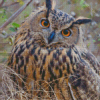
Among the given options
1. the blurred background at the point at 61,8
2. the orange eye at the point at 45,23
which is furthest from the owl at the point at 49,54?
the blurred background at the point at 61,8

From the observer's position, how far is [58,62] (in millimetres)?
1177

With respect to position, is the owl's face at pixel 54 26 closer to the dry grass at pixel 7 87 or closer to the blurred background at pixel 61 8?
the blurred background at pixel 61 8

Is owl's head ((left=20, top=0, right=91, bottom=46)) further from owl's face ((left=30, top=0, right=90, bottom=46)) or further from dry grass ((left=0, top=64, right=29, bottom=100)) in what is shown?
dry grass ((left=0, top=64, right=29, bottom=100))

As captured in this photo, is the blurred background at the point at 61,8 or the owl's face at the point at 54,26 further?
the blurred background at the point at 61,8

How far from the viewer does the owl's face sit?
42.8 inches

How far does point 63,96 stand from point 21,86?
340 millimetres

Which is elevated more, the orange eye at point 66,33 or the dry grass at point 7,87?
the orange eye at point 66,33

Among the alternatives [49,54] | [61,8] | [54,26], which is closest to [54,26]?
[54,26]

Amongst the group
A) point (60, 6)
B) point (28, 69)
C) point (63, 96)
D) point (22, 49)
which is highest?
point (60, 6)

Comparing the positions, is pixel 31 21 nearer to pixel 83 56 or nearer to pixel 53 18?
pixel 53 18

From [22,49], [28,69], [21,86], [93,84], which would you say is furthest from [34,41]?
[93,84]

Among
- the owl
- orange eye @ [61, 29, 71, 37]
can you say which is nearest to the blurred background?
the owl

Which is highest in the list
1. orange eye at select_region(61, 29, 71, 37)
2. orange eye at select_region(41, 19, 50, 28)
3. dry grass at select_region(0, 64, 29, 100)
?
orange eye at select_region(41, 19, 50, 28)

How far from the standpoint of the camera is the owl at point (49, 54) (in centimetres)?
111
